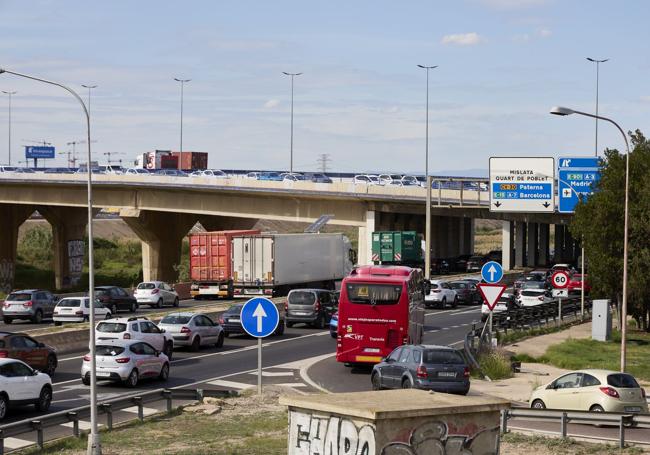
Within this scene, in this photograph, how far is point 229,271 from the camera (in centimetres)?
6488

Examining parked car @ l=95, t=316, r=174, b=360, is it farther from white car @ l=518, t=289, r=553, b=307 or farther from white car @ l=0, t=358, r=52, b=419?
white car @ l=518, t=289, r=553, b=307

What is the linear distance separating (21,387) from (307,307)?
2543 cm

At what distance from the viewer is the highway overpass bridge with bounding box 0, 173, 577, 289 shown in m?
77.4

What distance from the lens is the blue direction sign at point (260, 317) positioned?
2491cm

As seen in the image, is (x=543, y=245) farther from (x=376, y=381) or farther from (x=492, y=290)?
(x=376, y=381)

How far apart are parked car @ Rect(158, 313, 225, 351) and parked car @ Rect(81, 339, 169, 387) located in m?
8.41

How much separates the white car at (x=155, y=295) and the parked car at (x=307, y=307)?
13660 millimetres

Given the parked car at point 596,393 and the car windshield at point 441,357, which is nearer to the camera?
the parked car at point 596,393

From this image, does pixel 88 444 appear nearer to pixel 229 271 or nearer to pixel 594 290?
pixel 594 290

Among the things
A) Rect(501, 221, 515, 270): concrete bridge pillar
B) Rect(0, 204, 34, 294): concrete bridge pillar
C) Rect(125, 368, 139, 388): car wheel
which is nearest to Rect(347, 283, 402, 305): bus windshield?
Rect(125, 368, 139, 388): car wheel

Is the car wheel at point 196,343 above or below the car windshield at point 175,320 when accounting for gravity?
below

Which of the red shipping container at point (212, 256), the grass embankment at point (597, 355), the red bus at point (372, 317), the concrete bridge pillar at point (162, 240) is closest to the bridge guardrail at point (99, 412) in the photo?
the red bus at point (372, 317)

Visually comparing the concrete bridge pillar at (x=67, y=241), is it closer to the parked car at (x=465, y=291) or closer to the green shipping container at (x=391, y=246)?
the green shipping container at (x=391, y=246)

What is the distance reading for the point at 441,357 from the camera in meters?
27.5
